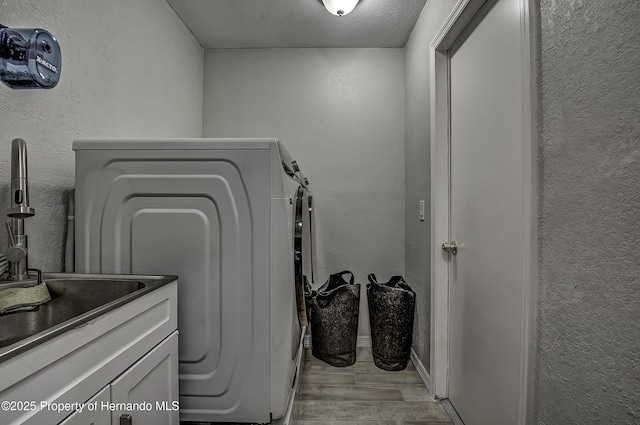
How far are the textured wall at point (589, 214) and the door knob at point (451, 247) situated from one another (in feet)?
2.65

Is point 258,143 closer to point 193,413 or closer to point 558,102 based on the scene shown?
point 558,102

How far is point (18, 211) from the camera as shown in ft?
3.49

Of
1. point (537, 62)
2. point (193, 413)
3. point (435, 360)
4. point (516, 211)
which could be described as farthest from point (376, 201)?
point (193, 413)

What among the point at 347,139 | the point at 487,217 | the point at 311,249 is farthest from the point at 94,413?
the point at 347,139

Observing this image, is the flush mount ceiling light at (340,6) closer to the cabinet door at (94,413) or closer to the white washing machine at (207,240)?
the white washing machine at (207,240)

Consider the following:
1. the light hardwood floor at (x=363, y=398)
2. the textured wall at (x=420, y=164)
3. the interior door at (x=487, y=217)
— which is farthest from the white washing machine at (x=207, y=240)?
the textured wall at (x=420, y=164)

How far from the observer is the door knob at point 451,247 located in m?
1.83

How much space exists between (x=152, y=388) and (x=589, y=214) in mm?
1333

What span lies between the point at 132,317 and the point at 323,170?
206 cm

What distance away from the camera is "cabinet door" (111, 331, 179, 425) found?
2.88 feet

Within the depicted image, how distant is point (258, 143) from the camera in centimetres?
131

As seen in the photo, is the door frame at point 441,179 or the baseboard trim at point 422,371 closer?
the door frame at point 441,179

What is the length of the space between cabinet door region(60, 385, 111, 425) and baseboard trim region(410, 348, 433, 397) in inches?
69.5

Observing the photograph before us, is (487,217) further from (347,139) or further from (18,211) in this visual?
(18,211)
